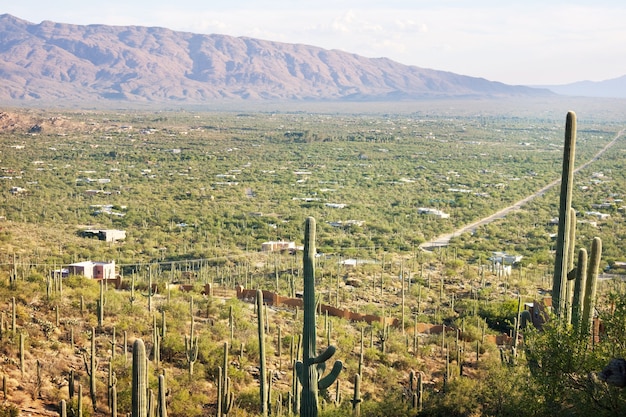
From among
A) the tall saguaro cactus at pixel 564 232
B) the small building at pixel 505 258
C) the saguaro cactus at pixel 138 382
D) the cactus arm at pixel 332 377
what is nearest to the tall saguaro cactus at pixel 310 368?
the cactus arm at pixel 332 377

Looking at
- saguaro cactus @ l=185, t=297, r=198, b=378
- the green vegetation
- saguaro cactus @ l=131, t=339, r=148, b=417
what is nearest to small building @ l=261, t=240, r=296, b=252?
the green vegetation

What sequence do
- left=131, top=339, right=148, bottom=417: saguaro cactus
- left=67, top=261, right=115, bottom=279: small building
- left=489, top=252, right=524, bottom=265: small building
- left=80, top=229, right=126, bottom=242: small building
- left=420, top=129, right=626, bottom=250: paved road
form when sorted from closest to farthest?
left=131, top=339, right=148, bottom=417: saguaro cactus < left=67, top=261, right=115, bottom=279: small building < left=489, top=252, right=524, bottom=265: small building < left=80, top=229, right=126, bottom=242: small building < left=420, top=129, right=626, bottom=250: paved road

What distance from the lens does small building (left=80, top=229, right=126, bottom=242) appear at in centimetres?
3770

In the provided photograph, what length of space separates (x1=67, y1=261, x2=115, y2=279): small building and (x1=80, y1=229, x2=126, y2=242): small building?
332 inches

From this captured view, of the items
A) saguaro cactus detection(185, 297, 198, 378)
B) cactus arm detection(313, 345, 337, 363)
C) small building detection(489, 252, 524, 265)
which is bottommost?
small building detection(489, 252, 524, 265)

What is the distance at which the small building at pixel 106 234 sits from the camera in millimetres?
37700

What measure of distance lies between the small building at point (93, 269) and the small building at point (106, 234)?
8.44 metres

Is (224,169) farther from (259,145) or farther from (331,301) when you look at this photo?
(331,301)

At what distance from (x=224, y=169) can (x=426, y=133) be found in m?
70.5

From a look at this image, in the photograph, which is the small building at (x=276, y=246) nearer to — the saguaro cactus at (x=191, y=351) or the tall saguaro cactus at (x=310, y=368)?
the saguaro cactus at (x=191, y=351)

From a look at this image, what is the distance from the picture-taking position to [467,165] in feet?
277

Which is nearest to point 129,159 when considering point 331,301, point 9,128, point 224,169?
point 224,169

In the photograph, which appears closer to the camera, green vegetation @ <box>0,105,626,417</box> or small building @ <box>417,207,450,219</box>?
green vegetation @ <box>0,105,626,417</box>

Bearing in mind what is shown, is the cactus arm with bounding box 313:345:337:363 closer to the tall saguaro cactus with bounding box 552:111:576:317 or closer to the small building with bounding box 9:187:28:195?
the tall saguaro cactus with bounding box 552:111:576:317
